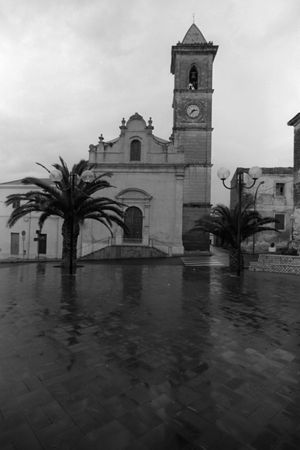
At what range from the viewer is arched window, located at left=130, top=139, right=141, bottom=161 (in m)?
25.4

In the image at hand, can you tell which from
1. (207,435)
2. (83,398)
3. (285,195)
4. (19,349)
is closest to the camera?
(207,435)

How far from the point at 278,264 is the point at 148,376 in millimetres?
11865

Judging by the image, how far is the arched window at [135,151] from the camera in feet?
83.4

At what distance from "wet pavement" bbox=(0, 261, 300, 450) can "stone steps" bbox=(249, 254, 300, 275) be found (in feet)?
23.5

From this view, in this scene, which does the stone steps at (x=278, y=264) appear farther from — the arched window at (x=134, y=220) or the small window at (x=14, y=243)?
the small window at (x=14, y=243)

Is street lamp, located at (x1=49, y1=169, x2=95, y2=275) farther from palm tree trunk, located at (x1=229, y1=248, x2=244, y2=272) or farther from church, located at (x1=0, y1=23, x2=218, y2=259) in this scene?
church, located at (x1=0, y1=23, x2=218, y2=259)

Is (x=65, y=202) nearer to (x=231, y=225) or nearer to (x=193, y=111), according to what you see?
(x=231, y=225)

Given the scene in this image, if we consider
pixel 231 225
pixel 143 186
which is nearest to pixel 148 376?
pixel 231 225

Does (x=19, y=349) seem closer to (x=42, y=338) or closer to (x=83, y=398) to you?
(x=42, y=338)

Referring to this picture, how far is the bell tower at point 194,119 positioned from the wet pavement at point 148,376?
23461 millimetres

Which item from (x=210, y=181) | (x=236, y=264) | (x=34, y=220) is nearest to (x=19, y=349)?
(x=236, y=264)

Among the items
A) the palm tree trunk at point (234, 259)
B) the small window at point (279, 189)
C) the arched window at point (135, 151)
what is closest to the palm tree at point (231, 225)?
the palm tree trunk at point (234, 259)

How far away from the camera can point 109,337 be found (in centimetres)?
434

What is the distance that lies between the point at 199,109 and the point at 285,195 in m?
13.4
